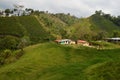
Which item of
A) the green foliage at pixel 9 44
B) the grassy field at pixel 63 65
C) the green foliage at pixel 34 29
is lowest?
the grassy field at pixel 63 65

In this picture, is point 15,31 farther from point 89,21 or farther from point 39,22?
point 89,21

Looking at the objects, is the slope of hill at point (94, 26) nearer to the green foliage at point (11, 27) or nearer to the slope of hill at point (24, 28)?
the slope of hill at point (24, 28)

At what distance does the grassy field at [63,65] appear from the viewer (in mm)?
54069

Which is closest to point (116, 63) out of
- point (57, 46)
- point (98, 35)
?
point (57, 46)

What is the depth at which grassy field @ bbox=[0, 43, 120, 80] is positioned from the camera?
54.1 m

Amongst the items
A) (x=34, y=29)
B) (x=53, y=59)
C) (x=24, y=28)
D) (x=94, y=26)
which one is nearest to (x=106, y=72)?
(x=53, y=59)

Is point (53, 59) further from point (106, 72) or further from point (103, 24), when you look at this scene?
point (103, 24)

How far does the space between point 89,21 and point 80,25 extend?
768cm

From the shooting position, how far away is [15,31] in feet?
481

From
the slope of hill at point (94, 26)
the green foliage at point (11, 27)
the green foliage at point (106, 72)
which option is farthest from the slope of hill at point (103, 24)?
the green foliage at point (106, 72)

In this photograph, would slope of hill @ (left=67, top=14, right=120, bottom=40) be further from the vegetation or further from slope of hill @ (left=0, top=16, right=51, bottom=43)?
slope of hill @ (left=0, top=16, right=51, bottom=43)

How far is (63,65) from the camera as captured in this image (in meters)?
69.9

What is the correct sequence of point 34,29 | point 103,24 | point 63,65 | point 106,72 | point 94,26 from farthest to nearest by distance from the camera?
point 103,24 < point 94,26 < point 34,29 < point 63,65 < point 106,72

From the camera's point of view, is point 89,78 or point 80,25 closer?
point 89,78
